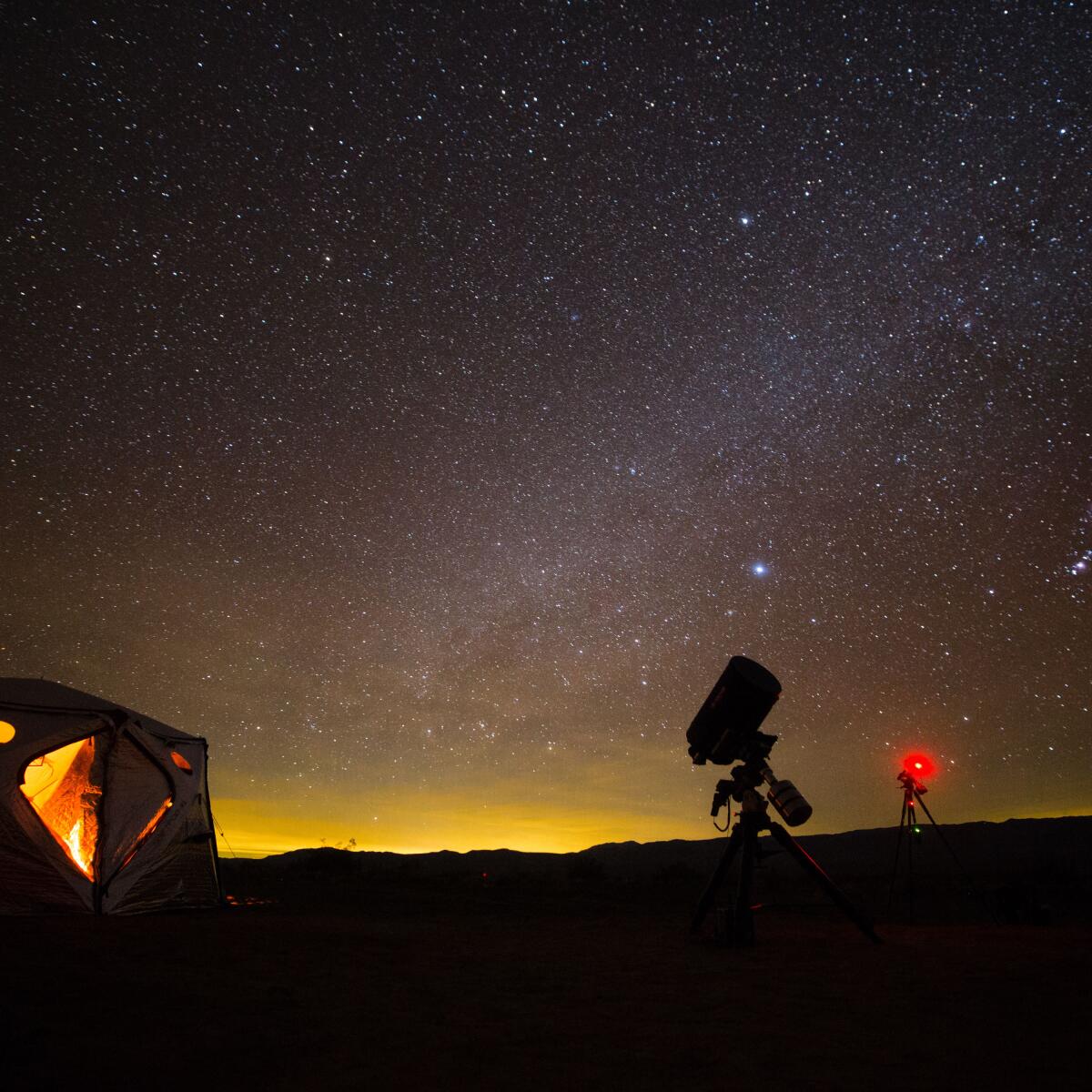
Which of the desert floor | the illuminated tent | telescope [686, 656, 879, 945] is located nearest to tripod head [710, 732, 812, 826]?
telescope [686, 656, 879, 945]

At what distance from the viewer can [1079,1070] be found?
298 centimetres

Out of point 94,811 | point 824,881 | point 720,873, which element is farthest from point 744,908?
point 94,811

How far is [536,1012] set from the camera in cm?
422

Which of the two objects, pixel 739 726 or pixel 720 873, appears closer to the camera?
pixel 720 873

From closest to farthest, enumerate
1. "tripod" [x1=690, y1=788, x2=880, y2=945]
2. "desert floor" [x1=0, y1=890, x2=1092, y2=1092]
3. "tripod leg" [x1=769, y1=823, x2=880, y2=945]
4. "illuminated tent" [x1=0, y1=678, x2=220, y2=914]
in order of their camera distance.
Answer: "desert floor" [x1=0, y1=890, x2=1092, y2=1092] < "tripod leg" [x1=769, y1=823, x2=880, y2=945] < "tripod" [x1=690, y1=788, x2=880, y2=945] < "illuminated tent" [x1=0, y1=678, x2=220, y2=914]

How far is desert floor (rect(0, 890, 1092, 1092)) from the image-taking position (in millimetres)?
3002

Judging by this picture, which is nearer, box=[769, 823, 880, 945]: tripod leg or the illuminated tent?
box=[769, 823, 880, 945]: tripod leg

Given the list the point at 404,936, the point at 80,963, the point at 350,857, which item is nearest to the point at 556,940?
the point at 404,936

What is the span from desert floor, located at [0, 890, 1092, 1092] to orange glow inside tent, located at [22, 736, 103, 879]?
2.21 meters

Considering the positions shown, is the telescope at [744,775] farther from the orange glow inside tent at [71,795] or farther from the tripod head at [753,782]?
the orange glow inside tent at [71,795]

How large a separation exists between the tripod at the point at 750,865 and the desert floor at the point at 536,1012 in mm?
232

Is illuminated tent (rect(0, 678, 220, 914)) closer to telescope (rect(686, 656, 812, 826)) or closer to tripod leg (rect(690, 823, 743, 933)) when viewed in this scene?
tripod leg (rect(690, 823, 743, 933))

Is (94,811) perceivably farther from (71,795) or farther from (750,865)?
(750,865)

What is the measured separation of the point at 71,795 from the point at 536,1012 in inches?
336
